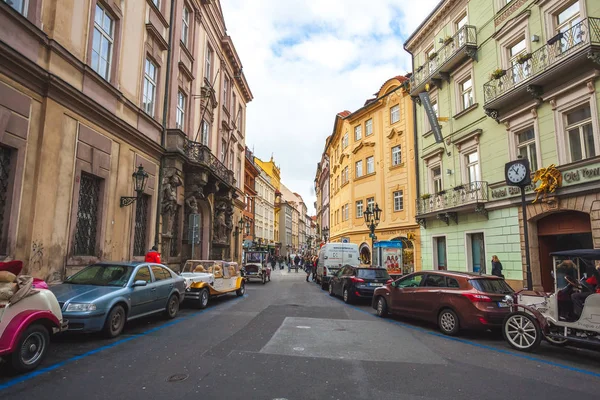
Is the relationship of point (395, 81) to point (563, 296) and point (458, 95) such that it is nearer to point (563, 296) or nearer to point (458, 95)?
point (458, 95)

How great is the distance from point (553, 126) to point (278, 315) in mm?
11858

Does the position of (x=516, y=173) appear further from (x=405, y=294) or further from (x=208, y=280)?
(x=208, y=280)

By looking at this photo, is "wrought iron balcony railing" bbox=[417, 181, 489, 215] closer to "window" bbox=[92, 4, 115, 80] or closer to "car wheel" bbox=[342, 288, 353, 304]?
"car wheel" bbox=[342, 288, 353, 304]

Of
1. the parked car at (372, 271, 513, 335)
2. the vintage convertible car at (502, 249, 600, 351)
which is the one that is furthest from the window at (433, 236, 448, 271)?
the vintage convertible car at (502, 249, 600, 351)

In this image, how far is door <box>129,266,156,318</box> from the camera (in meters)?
8.58

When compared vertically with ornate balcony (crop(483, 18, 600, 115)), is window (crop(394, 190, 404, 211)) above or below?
below

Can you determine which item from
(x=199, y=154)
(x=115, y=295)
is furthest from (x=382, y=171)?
(x=115, y=295)

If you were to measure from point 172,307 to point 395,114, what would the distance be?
23.5m

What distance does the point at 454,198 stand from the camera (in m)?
19.5

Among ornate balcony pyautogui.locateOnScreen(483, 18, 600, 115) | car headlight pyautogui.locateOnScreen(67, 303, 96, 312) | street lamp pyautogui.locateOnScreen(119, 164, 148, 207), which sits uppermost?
ornate balcony pyautogui.locateOnScreen(483, 18, 600, 115)

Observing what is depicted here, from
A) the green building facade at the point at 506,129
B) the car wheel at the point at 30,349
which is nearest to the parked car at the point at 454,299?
the green building facade at the point at 506,129

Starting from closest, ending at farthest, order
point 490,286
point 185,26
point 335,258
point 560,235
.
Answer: point 490,286
point 560,235
point 185,26
point 335,258

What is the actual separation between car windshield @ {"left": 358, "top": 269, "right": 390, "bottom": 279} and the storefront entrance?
19.9ft

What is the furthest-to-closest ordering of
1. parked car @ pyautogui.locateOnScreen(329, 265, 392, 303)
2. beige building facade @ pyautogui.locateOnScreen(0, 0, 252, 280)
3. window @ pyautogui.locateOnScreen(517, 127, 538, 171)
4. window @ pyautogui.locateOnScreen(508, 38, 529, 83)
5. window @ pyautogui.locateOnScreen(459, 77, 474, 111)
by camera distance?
window @ pyautogui.locateOnScreen(459, 77, 474, 111) < window @ pyautogui.locateOnScreen(517, 127, 538, 171) < window @ pyautogui.locateOnScreen(508, 38, 529, 83) < parked car @ pyautogui.locateOnScreen(329, 265, 392, 303) < beige building facade @ pyautogui.locateOnScreen(0, 0, 252, 280)
